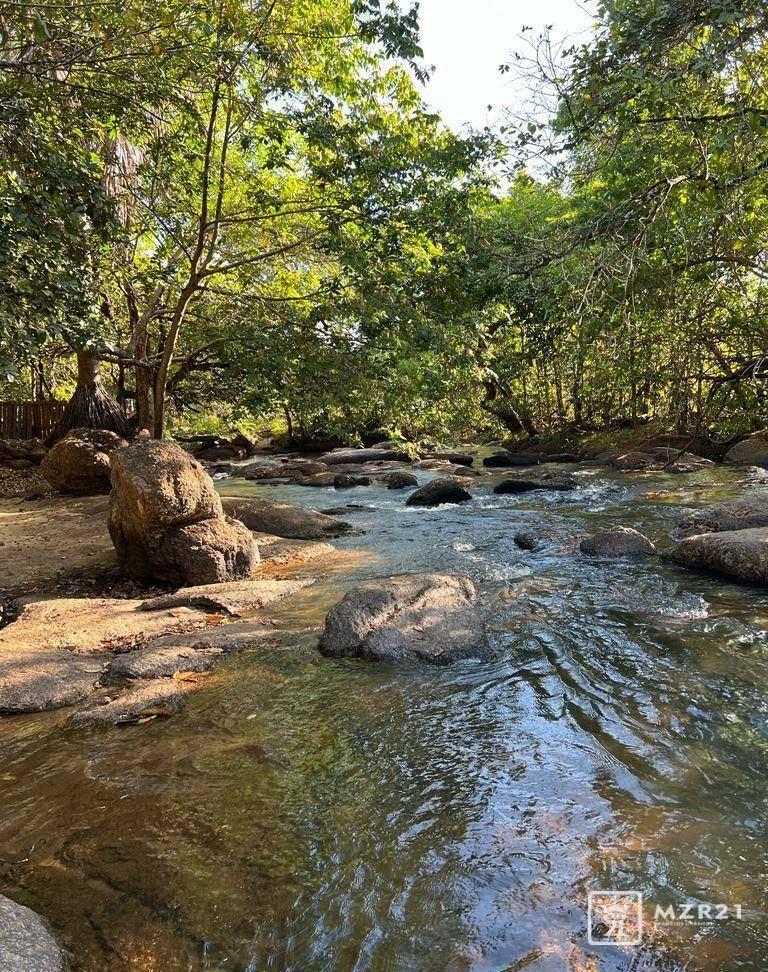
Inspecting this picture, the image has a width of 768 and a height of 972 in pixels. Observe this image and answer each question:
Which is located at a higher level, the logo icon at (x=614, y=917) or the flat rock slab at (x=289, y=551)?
the flat rock slab at (x=289, y=551)

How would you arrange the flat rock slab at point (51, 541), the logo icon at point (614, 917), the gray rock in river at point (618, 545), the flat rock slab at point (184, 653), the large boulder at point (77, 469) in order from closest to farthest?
the logo icon at point (614, 917)
the flat rock slab at point (184, 653)
the flat rock slab at point (51, 541)
the gray rock in river at point (618, 545)
the large boulder at point (77, 469)

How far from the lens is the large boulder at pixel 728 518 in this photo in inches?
303

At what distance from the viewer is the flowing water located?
215 cm

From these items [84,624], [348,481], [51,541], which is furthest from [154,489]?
[348,481]

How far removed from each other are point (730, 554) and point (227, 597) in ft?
17.4

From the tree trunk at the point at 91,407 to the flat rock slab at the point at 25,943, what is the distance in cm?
1494

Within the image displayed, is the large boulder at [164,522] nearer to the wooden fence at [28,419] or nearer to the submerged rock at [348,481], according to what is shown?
the submerged rock at [348,481]

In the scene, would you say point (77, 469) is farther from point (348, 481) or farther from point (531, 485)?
point (531, 485)

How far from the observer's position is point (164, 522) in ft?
21.8

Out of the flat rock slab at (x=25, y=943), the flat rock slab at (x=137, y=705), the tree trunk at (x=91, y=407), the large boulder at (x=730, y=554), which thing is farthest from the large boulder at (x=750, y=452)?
the flat rock slab at (x=25, y=943)

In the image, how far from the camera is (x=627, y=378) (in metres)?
12.0

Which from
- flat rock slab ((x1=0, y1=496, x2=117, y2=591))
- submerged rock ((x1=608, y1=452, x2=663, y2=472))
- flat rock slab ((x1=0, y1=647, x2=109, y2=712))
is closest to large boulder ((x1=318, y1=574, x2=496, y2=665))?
flat rock slab ((x1=0, y1=647, x2=109, y2=712))

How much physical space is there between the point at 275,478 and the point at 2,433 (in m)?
8.72

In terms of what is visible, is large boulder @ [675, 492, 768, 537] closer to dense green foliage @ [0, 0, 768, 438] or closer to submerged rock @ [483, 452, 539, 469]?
dense green foliage @ [0, 0, 768, 438]
